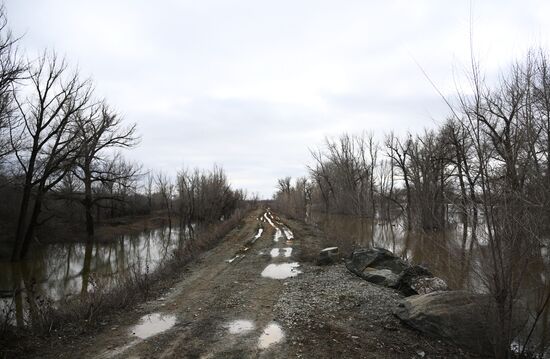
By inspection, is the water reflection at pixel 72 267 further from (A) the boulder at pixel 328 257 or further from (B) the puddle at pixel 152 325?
(A) the boulder at pixel 328 257

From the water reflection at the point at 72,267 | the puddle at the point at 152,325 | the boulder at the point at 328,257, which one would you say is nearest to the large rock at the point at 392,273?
the boulder at the point at 328,257

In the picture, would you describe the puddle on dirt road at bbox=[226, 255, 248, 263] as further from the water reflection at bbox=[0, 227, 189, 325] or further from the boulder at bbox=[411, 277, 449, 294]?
the boulder at bbox=[411, 277, 449, 294]

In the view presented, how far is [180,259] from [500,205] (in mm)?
13219

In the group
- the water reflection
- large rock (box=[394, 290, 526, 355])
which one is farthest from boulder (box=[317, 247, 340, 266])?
large rock (box=[394, 290, 526, 355])

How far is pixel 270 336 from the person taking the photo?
7.15 metres

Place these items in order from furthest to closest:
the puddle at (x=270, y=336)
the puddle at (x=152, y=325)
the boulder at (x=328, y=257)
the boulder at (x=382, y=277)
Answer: the boulder at (x=328, y=257) < the boulder at (x=382, y=277) < the puddle at (x=152, y=325) < the puddle at (x=270, y=336)

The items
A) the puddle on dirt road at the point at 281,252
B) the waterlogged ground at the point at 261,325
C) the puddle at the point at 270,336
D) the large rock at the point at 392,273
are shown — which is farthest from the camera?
the puddle on dirt road at the point at 281,252

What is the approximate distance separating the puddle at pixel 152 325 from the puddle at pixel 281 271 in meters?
5.18

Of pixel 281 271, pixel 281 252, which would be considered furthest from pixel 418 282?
pixel 281 252

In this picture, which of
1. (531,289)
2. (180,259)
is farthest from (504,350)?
(180,259)

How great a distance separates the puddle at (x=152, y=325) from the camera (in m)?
7.30

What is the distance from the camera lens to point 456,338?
6496mm

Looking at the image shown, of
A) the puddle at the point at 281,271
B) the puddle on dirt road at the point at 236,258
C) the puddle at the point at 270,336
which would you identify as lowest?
the puddle at the point at 270,336

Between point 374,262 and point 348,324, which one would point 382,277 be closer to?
point 374,262
